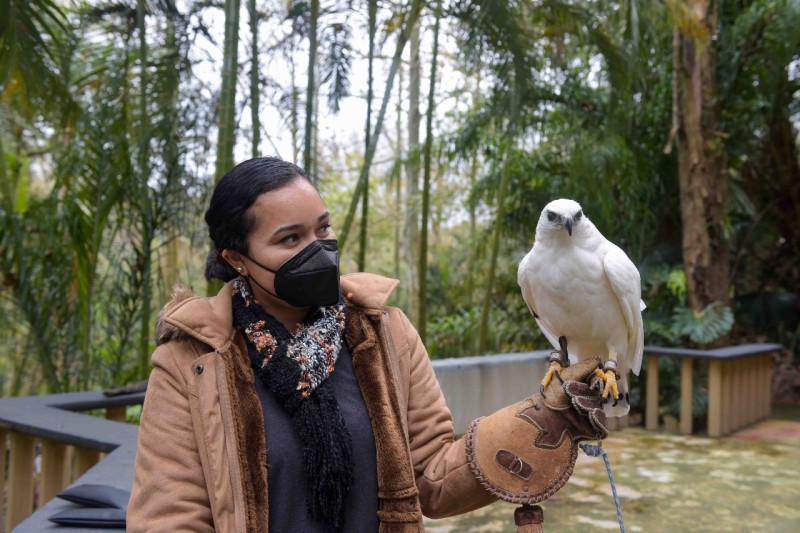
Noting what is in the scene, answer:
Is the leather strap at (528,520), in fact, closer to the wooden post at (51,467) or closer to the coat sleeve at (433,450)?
the coat sleeve at (433,450)

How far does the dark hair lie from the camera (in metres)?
1.25

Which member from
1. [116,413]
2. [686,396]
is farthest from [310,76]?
[686,396]

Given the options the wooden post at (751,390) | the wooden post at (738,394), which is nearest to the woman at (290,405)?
the wooden post at (738,394)

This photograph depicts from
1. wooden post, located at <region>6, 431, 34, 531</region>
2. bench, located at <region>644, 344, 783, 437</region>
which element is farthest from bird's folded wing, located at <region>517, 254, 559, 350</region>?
bench, located at <region>644, 344, 783, 437</region>

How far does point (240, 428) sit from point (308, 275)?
0.30 m

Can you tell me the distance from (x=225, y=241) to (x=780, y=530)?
3.45m

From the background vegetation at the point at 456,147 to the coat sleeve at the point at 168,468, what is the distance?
7.04 feet

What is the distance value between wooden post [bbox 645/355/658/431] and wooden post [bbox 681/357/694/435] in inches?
8.7

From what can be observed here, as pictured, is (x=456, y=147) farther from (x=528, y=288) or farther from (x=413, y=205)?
(x=528, y=288)

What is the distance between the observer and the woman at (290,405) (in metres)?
1.13

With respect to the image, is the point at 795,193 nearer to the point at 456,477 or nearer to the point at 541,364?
the point at 541,364

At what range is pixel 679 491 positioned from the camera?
4.06 meters

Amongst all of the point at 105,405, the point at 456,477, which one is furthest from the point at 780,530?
the point at 105,405

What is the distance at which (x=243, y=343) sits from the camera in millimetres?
1257
